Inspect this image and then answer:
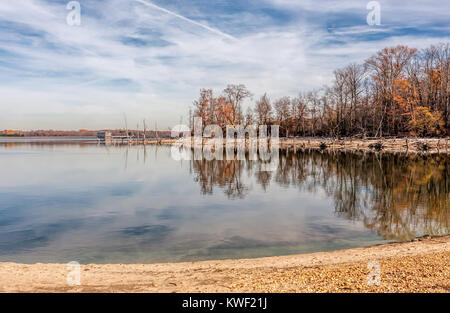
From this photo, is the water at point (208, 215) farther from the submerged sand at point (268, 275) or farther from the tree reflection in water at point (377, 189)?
the submerged sand at point (268, 275)

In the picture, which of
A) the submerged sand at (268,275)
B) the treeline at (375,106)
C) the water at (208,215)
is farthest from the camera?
the treeline at (375,106)

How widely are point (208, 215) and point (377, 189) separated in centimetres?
1206

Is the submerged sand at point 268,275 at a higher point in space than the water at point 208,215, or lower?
higher

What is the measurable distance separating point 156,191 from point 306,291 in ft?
53.6

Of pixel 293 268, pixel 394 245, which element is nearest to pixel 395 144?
pixel 394 245

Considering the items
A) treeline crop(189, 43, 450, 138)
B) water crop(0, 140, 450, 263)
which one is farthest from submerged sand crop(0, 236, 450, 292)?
treeline crop(189, 43, 450, 138)

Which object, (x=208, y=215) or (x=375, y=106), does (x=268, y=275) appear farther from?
(x=375, y=106)

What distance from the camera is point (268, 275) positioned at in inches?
282

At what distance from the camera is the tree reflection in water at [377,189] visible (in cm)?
1314

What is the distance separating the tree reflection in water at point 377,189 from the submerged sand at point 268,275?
12.3 ft

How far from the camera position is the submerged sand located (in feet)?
20.4

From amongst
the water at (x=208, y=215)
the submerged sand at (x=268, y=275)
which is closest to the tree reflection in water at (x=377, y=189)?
the water at (x=208, y=215)

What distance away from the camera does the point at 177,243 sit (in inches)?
426
